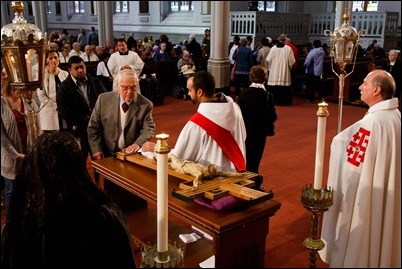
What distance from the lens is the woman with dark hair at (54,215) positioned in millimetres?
1548

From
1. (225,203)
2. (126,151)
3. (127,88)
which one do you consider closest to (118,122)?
(127,88)

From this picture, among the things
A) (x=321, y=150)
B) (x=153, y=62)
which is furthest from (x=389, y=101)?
(x=153, y=62)

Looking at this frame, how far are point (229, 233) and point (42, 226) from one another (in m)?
1.03

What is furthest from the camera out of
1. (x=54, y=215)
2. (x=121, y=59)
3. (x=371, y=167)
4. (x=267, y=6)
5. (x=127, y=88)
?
(x=267, y=6)

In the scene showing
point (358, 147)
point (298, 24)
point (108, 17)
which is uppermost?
point (108, 17)

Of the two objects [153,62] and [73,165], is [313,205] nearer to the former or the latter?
[73,165]

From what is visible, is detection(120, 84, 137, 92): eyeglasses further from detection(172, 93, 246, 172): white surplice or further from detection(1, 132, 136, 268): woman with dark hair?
detection(1, 132, 136, 268): woman with dark hair

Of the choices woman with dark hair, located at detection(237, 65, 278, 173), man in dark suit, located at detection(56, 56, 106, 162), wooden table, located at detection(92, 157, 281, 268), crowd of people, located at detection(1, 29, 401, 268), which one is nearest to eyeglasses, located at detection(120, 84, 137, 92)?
crowd of people, located at detection(1, 29, 401, 268)

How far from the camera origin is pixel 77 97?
464 centimetres

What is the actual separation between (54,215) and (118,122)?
237 cm

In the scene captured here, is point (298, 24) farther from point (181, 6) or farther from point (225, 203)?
point (225, 203)

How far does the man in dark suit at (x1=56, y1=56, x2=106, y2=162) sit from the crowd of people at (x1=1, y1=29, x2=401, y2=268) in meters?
0.01

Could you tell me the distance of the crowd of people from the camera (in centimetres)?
156

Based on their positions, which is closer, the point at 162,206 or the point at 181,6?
the point at 162,206
